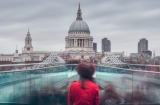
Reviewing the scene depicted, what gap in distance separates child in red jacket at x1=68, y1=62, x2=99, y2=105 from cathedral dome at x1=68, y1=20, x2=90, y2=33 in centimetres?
17875

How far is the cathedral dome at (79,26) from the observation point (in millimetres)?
187062

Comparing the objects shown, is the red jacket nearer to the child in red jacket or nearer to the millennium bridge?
the child in red jacket

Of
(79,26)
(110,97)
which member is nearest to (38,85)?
(110,97)

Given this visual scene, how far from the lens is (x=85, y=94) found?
670cm

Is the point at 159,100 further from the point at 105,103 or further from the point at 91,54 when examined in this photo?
the point at 91,54

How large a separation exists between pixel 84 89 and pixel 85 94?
0.22 feet

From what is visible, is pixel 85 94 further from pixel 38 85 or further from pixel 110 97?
pixel 38 85

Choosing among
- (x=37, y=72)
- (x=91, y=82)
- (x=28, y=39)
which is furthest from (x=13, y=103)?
(x=28, y=39)

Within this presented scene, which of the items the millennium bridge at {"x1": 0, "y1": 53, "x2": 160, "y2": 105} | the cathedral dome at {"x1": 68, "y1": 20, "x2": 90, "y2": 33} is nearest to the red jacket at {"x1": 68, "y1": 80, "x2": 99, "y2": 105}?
the millennium bridge at {"x1": 0, "y1": 53, "x2": 160, "y2": 105}

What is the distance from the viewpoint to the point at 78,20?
199 metres

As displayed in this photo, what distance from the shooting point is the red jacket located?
6711 mm

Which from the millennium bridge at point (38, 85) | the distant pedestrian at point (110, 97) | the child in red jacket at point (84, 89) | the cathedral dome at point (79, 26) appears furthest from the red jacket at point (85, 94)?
the cathedral dome at point (79, 26)

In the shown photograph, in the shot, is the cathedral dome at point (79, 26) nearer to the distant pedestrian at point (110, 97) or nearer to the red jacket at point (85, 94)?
the distant pedestrian at point (110, 97)

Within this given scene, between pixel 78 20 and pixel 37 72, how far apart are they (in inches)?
7361
